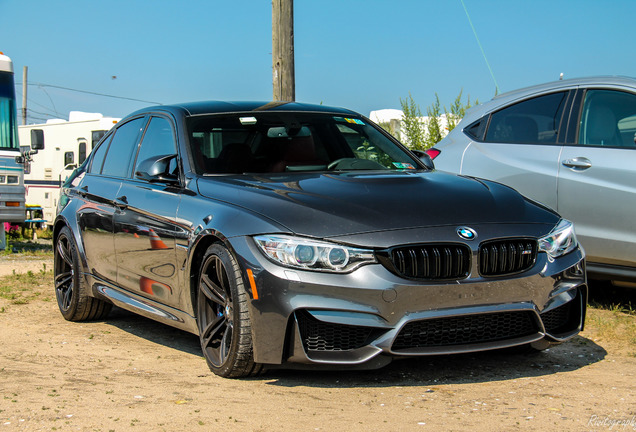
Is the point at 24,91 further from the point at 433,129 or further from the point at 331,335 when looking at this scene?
the point at 331,335

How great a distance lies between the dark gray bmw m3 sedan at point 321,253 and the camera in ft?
14.0

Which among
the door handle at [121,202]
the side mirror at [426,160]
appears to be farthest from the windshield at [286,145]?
the door handle at [121,202]

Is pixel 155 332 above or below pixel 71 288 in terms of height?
below

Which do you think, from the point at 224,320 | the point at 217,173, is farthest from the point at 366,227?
the point at 217,173

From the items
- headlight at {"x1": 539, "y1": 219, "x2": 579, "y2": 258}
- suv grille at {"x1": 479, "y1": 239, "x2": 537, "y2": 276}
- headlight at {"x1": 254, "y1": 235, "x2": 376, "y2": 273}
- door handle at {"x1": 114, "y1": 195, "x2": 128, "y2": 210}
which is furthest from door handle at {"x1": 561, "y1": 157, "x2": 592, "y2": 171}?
door handle at {"x1": 114, "y1": 195, "x2": 128, "y2": 210}

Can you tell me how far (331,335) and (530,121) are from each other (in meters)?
3.67

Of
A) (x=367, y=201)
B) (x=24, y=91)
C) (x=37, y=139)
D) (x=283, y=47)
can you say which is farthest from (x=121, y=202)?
(x=24, y=91)

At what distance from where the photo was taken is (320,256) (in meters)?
4.26

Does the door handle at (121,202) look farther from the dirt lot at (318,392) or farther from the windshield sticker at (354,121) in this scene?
the windshield sticker at (354,121)

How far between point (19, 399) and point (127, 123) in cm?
297

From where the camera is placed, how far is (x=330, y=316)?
4.22 meters

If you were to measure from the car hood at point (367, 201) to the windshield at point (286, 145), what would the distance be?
0.26 m

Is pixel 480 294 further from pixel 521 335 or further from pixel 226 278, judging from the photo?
pixel 226 278

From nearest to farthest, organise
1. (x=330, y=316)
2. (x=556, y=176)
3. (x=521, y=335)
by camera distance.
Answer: (x=330, y=316)
(x=521, y=335)
(x=556, y=176)
